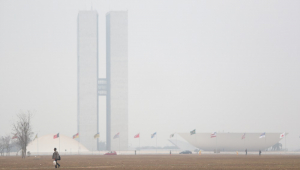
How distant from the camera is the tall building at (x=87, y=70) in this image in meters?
154

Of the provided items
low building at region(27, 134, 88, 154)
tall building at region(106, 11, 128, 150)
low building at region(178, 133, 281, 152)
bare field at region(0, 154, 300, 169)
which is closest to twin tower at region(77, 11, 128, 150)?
tall building at region(106, 11, 128, 150)

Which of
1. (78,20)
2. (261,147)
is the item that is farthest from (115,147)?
(261,147)

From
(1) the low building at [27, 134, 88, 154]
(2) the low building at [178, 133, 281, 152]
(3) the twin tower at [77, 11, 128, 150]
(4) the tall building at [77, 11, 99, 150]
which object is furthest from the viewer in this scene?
(4) the tall building at [77, 11, 99, 150]

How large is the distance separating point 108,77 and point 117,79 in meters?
5.22

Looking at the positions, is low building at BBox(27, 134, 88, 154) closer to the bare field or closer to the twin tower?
the twin tower

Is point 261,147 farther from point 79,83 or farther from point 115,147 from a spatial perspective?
point 79,83

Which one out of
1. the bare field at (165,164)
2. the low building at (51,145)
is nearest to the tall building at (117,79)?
the low building at (51,145)

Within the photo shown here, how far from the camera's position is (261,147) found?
363ft

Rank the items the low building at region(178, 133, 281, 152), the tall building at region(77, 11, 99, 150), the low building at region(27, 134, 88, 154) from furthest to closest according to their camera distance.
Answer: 1. the tall building at region(77, 11, 99, 150)
2. the low building at region(27, 134, 88, 154)
3. the low building at region(178, 133, 281, 152)

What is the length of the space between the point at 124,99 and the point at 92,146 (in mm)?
19039

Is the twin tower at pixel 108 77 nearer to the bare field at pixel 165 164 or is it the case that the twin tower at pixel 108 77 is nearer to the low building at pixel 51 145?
the low building at pixel 51 145

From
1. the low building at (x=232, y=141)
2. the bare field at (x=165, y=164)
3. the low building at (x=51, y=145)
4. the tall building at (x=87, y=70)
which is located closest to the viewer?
the bare field at (x=165, y=164)

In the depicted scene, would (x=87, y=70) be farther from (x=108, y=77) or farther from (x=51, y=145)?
(x=51, y=145)

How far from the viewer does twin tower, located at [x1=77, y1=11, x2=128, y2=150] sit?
154 m
